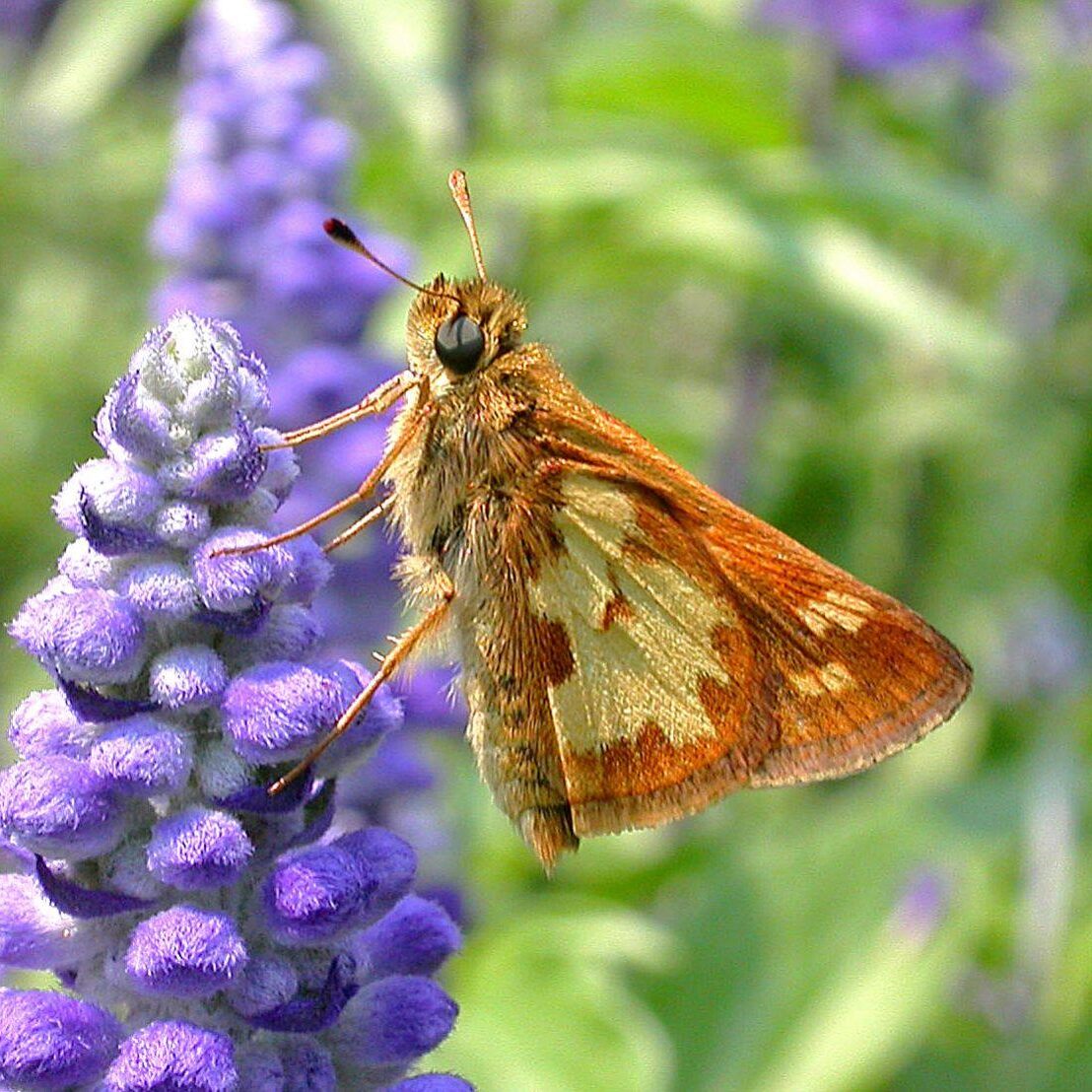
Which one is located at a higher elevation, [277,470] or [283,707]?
[277,470]

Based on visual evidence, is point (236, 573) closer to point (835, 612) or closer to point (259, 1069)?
point (259, 1069)

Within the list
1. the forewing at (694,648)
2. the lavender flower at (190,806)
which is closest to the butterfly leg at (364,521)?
the forewing at (694,648)

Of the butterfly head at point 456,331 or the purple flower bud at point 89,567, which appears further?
the butterfly head at point 456,331

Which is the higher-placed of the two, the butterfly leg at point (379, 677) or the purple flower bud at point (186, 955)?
the butterfly leg at point (379, 677)

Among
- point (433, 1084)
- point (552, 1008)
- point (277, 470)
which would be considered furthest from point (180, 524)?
point (552, 1008)

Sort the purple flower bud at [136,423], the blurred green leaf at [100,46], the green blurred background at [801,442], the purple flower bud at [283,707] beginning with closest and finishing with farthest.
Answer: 1. the purple flower bud at [283,707]
2. the purple flower bud at [136,423]
3. the green blurred background at [801,442]
4. the blurred green leaf at [100,46]

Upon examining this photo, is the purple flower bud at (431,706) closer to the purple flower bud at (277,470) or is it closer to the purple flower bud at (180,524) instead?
the purple flower bud at (277,470)
